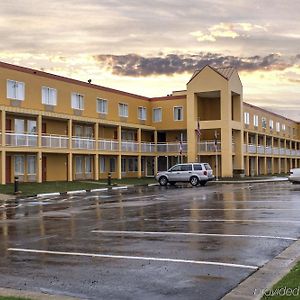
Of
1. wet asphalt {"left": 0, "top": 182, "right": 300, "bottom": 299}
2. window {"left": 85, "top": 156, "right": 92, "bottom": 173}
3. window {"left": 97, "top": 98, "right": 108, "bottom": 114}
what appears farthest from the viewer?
window {"left": 97, "top": 98, "right": 108, "bottom": 114}

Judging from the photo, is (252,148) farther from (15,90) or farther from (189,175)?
(15,90)

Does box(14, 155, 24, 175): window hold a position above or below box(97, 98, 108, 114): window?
below

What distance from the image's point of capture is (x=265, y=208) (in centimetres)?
1897

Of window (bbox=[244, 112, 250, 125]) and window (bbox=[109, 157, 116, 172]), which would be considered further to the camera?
window (bbox=[244, 112, 250, 125])

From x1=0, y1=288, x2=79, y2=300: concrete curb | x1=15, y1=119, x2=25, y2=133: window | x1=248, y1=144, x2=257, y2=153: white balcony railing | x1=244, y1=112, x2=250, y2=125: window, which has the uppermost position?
x1=244, y1=112, x2=250, y2=125: window

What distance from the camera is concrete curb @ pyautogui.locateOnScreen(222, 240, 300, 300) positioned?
22.7ft

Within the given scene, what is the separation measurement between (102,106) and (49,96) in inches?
323

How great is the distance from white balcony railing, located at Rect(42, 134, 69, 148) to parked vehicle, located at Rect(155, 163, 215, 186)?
26.4 ft

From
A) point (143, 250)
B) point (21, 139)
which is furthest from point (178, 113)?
point (143, 250)


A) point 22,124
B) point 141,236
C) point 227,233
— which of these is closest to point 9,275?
point 141,236

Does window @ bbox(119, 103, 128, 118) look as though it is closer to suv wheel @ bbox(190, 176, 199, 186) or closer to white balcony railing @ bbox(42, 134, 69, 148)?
white balcony railing @ bbox(42, 134, 69, 148)

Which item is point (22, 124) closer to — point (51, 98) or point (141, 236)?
point (51, 98)

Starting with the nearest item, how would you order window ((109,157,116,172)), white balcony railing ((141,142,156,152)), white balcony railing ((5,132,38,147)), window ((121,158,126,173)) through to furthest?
white balcony railing ((5,132,38,147)) < window ((109,157,116,172)) < window ((121,158,126,173)) < white balcony railing ((141,142,156,152))

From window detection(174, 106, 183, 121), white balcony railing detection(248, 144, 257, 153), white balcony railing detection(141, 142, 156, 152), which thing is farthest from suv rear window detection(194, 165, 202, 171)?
white balcony railing detection(248, 144, 257, 153)
